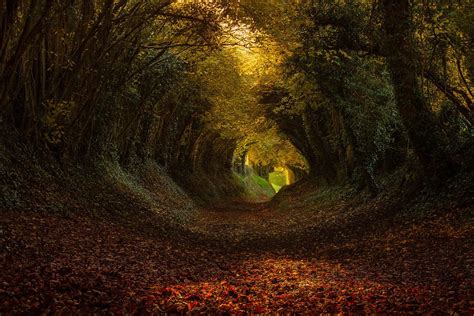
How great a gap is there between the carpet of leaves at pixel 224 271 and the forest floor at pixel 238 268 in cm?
2

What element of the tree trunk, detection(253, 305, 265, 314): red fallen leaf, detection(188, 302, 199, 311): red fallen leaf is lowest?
detection(253, 305, 265, 314): red fallen leaf

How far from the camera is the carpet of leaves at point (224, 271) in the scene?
5988mm

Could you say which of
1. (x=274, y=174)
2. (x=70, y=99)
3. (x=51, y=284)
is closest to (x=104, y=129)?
(x=70, y=99)

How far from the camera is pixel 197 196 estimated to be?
114 feet

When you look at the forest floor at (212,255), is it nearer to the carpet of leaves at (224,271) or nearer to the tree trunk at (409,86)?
the carpet of leaves at (224,271)

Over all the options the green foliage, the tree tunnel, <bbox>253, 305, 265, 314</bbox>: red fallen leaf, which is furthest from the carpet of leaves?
the green foliage

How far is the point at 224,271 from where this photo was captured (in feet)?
32.0

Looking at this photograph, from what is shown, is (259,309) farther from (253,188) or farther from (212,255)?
(253,188)

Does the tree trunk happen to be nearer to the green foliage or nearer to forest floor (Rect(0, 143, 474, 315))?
forest floor (Rect(0, 143, 474, 315))

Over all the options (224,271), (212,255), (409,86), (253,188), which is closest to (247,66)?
(409,86)

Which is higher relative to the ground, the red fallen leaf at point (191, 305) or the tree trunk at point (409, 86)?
the tree trunk at point (409, 86)

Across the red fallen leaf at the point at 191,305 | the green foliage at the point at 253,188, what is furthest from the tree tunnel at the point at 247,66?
the green foliage at the point at 253,188

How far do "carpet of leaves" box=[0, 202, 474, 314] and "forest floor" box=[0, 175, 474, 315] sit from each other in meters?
0.02

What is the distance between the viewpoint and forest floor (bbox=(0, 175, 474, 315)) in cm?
603
